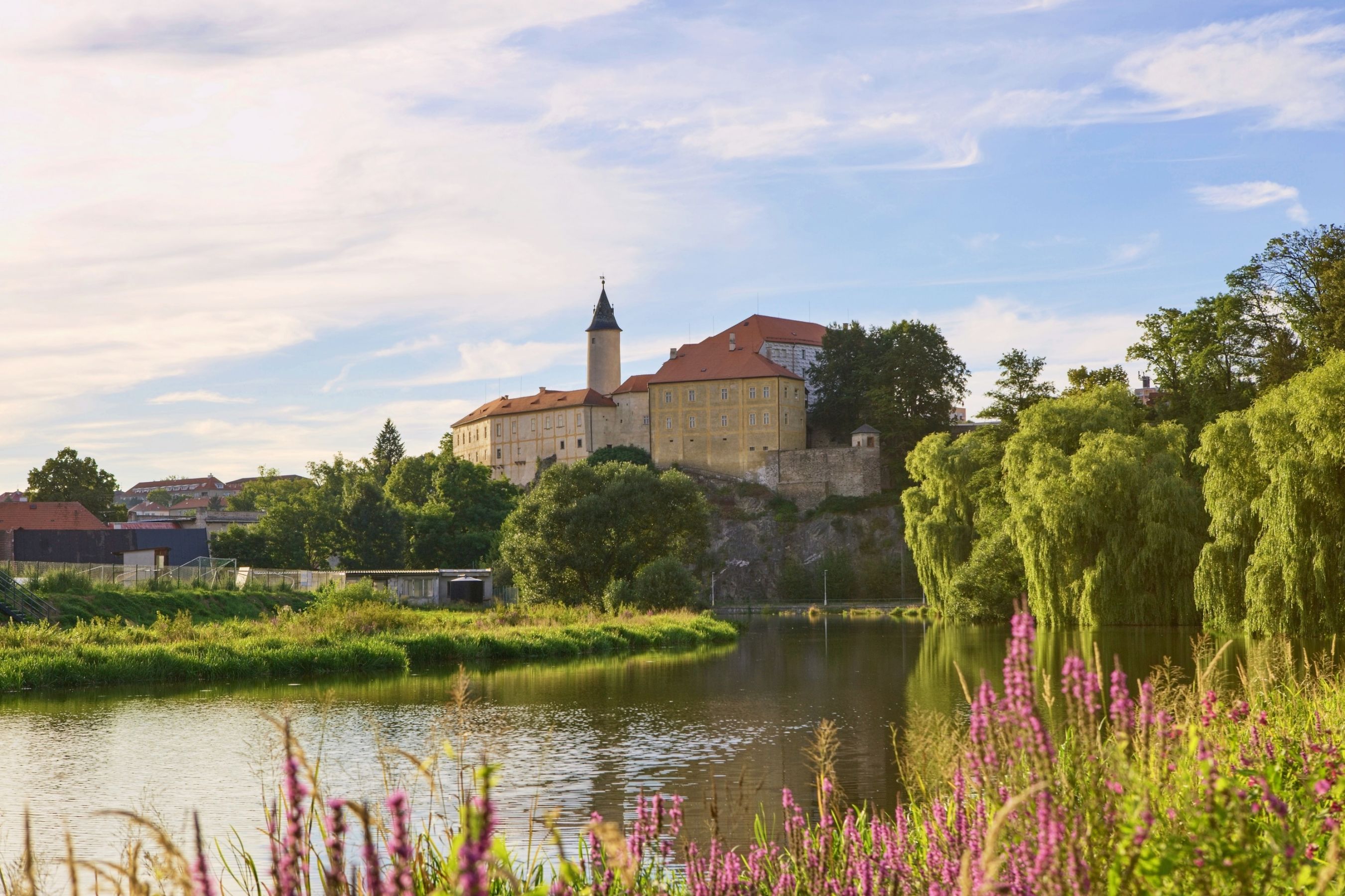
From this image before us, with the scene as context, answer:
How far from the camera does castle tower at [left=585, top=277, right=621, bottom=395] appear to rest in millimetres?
113250

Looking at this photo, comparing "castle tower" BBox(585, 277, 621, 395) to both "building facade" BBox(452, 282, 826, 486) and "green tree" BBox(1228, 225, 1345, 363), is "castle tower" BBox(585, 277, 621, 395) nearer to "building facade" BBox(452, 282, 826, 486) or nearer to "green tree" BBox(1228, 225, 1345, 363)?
"building facade" BBox(452, 282, 826, 486)

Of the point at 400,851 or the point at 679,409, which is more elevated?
the point at 679,409

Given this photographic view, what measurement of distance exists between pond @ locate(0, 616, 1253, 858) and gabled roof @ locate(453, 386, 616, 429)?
238 ft

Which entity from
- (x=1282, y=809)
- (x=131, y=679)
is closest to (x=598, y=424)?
(x=131, y=679)

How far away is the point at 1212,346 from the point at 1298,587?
31.2 m

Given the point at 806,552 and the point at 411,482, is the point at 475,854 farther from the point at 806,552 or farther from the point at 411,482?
the point at 411,482

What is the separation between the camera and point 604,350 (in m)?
114

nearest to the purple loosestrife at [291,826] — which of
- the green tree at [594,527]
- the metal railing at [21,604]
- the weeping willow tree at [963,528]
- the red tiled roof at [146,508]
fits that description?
the metal railing at [21,604]

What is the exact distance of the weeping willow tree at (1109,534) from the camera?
36438 mm

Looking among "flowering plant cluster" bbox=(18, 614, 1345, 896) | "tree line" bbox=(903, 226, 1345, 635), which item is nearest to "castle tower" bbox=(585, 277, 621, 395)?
"tree line" bbox=(903, 226, 1345, 635)

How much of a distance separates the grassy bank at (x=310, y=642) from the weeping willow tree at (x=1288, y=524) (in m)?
17.7

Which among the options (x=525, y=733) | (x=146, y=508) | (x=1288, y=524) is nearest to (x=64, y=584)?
(x=525, y=733)

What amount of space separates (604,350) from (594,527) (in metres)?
61.7

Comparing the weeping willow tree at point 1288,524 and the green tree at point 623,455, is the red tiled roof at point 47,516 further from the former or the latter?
the weeping willow tree at point 1288,524
